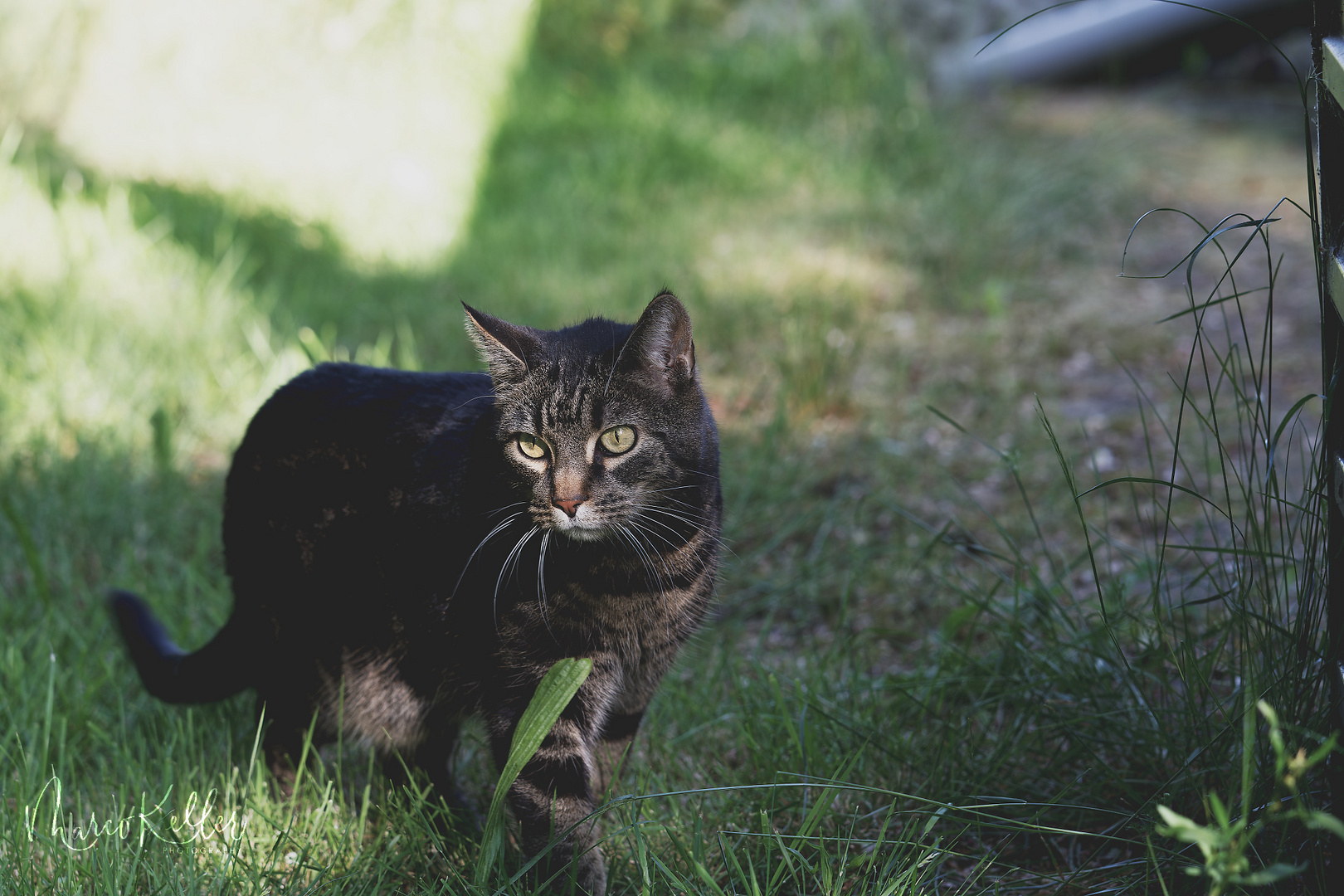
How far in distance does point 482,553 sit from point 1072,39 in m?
5.45

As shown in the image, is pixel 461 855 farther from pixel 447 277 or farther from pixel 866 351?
pixel 447 277

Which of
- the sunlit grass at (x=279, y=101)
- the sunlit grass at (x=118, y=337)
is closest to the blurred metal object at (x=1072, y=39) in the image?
the sunlit grass at (x=279, y=101)

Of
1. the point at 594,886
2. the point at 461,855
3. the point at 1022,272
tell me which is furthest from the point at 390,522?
the point at 1022,272

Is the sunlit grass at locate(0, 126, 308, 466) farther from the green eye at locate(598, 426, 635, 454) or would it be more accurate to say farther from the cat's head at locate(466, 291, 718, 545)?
the green eye at locate(598, 426, 635, 454)

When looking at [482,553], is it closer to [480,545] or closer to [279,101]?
[480,545]

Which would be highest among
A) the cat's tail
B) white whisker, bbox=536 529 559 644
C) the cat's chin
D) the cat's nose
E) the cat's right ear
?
the cat's right ear

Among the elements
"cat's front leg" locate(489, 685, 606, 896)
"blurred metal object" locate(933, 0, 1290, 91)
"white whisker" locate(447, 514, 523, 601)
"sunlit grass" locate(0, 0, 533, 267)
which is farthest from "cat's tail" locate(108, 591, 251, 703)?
"blurred metal object" locate(933, 0, 1290, 91)

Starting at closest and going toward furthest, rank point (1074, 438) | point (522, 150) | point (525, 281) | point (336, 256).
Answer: point (1074, 438)
point (525, 281)
point (336, 256)
point (522, 150)

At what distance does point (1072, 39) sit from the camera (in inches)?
232

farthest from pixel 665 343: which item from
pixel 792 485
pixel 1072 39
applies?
pixel 1072 39

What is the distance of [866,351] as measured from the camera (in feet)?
12.3

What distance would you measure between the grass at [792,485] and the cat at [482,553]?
0.41 ft

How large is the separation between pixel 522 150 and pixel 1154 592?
4.24 meters

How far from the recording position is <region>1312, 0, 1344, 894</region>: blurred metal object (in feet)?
4.16
